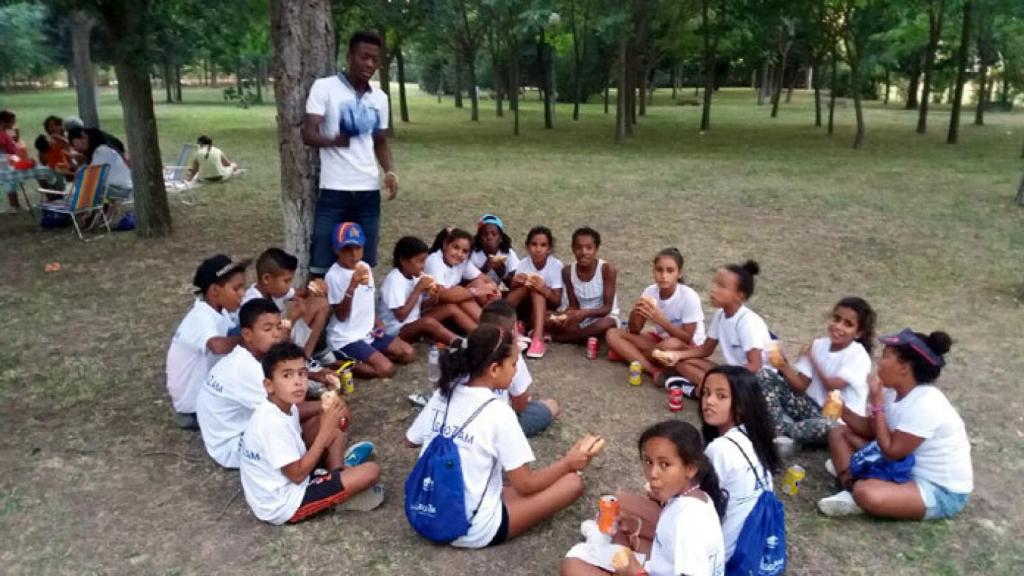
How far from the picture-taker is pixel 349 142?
473 centimetres

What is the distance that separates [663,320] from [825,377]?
120 cm

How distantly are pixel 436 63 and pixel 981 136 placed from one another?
31024mm

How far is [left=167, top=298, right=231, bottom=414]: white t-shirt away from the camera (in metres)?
4.02

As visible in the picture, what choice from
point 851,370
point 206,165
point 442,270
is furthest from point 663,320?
point 206,165

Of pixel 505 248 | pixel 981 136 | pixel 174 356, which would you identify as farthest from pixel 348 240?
pixel 981 136

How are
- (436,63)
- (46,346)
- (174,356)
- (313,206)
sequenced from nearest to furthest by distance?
(174,356)
(313,206)
(46,346)
(436,63)

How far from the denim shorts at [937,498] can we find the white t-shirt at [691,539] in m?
1.40

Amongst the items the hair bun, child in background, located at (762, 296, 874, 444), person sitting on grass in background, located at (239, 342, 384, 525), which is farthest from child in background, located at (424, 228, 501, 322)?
the hair bun

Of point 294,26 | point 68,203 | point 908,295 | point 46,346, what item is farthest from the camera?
point 68,203

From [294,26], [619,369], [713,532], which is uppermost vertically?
[294,26]

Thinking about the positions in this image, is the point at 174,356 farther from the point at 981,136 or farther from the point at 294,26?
the point at 981,136

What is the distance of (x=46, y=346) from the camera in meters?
5.45

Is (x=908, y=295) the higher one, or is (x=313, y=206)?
(x=313, y=206)

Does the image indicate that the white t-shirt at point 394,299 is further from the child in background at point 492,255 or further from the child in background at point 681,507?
the child in background at point 681,507
